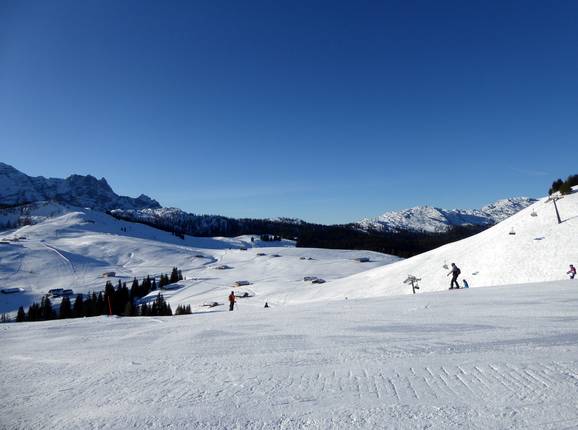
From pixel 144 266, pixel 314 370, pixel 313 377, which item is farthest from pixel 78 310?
pixel 313 377

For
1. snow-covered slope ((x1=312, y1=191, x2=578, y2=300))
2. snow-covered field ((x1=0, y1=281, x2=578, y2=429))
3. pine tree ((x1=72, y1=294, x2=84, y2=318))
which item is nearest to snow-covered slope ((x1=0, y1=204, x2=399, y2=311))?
pine tree ((x1=72, y1=294, x2=84, y2=318))

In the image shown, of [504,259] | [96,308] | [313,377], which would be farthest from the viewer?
[96,308]

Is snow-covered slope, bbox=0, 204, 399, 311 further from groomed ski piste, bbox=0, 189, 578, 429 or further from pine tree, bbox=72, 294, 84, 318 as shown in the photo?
groomed ski piste, bbox=0, 189, 578, 429

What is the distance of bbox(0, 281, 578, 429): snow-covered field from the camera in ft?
13.6

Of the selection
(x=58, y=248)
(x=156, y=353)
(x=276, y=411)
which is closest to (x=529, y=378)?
(x=276, y=411)

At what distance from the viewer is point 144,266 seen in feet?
415

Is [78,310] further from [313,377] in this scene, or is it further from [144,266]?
[313,377]

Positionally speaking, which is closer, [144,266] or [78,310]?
[78,310]

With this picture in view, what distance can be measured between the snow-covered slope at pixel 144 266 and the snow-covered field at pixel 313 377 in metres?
45.9

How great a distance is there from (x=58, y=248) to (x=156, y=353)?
15893 centimetres

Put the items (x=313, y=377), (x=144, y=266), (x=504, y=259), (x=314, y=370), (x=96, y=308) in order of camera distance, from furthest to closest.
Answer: (x=144, y=266)
(x=96, y=308)
(x=504, y=259)
(x=314, y=370)
(x=313, y=377)

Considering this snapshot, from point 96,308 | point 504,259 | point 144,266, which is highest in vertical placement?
point 144,266

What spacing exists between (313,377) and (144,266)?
133 m

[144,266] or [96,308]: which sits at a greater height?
[144,266]
